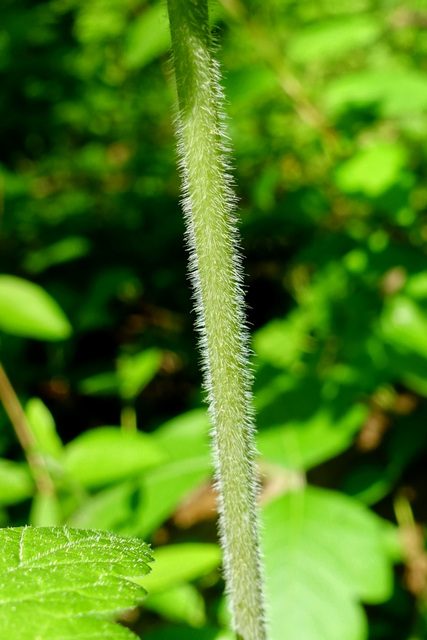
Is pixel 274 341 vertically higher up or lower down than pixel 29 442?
higher up

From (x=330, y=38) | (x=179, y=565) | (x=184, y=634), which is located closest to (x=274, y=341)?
(x=330, y=38)

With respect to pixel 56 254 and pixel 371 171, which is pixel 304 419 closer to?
pixel 371 171

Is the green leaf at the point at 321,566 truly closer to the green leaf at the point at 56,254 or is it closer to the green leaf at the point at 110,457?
the green leaf at the point at 110,457

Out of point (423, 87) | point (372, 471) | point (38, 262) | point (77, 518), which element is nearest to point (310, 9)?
point (423, 87)

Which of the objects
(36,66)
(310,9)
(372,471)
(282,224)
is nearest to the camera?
(372,471)

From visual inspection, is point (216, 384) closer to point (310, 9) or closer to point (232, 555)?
point (232, 555)

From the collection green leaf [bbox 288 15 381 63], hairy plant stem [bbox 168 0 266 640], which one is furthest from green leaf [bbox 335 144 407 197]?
hairy plant stem [bbox 168 0 266 640]
